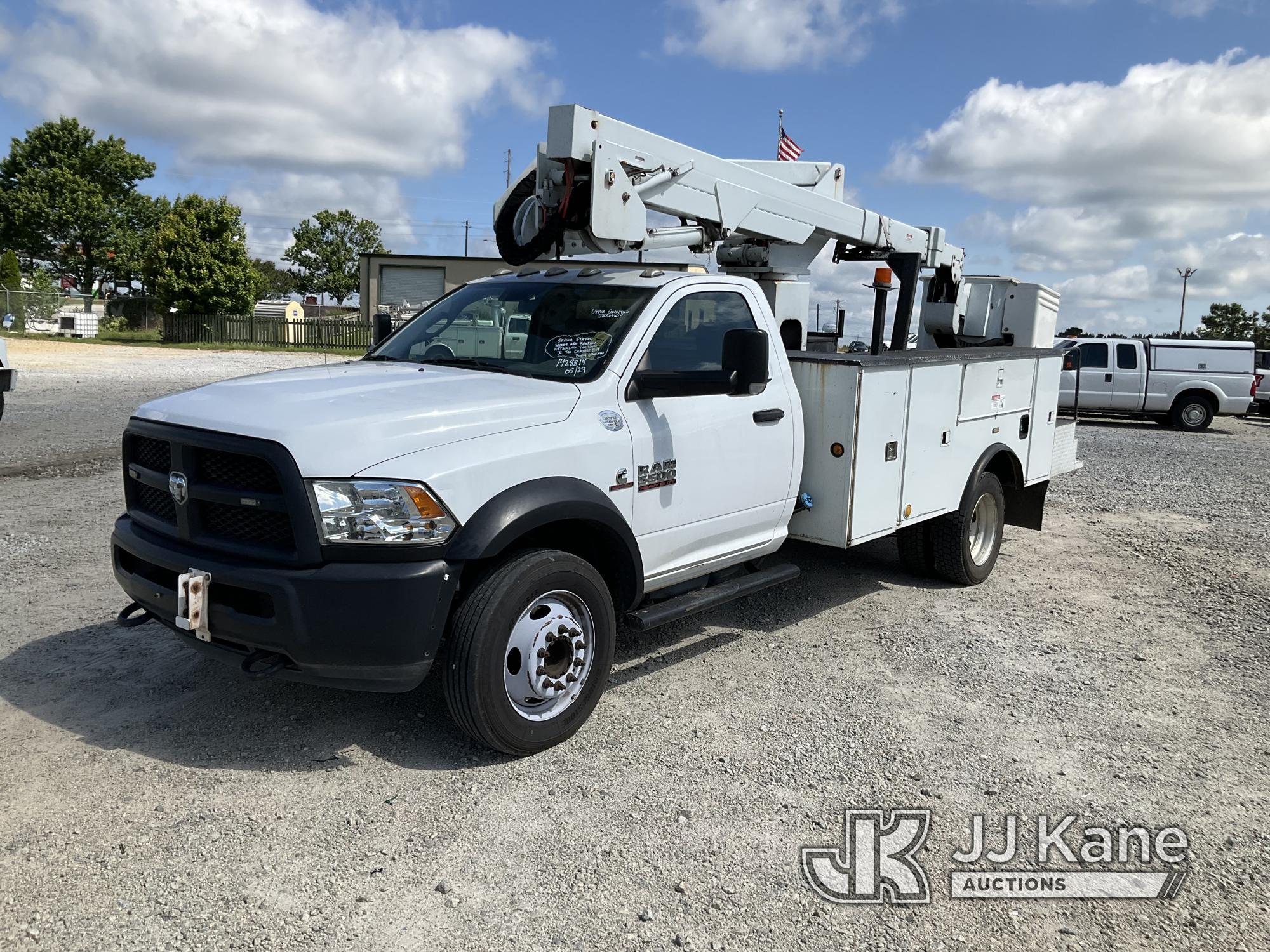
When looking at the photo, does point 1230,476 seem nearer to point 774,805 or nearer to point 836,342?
point 836,342

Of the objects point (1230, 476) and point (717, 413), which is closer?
point (717, 413)

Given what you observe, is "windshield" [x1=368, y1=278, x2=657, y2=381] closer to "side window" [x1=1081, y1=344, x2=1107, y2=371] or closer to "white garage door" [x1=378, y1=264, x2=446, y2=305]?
"side window" [x1=1081, y1=344, x2=1107, y2=371]

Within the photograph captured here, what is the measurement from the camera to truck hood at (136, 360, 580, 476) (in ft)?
11.9

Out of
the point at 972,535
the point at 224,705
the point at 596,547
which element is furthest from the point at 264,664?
the point at 972,535

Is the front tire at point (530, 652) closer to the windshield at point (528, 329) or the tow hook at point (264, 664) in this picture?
the tow hook at point (264, 664)

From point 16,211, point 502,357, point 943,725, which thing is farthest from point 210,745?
point 16,211

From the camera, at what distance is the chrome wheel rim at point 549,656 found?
4043 millimetres

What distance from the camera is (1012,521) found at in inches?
321

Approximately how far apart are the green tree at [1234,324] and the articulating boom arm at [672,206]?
173 feet

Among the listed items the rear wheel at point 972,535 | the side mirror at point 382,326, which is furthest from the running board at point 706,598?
the side mirror at point 382,326

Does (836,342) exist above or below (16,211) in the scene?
below

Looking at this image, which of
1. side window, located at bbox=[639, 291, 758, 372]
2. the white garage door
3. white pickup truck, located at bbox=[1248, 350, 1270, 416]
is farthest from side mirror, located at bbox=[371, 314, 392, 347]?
the white garage door

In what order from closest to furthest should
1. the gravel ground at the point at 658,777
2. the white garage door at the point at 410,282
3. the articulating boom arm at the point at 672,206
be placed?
the gravel ground at the point at 658,777
the articulating boom arm at the point at 672,206
the white garage door at the point at 410,282

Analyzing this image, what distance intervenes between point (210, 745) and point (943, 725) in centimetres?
328
